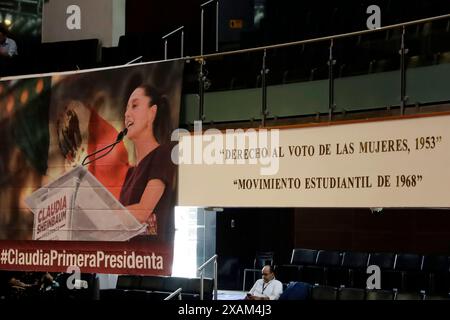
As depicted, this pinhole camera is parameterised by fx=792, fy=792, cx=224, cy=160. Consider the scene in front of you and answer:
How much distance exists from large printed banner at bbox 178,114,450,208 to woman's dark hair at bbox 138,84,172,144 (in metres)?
0.20

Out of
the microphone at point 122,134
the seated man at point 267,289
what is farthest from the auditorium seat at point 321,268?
the microphone at point 122,134

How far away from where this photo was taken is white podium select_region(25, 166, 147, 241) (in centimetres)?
797

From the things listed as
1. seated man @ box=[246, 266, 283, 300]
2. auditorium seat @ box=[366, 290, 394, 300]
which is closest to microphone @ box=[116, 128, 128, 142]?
seated man @ box=[246, 266, 283, 300]

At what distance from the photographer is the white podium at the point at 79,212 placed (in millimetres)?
7969

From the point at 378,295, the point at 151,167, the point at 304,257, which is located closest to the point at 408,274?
the point at 378,295

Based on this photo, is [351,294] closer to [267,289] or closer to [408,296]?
[408,296]

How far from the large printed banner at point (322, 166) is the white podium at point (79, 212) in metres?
0.74

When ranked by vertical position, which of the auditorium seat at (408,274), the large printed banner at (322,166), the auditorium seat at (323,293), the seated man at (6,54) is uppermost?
the seated man at (6,54)

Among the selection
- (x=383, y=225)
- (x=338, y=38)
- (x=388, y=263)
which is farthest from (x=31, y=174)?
(x=383, y=225)

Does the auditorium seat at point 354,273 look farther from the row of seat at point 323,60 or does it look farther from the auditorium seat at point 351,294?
the row of seat at point 323,60

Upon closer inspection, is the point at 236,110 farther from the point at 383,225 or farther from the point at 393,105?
the point at 383,225

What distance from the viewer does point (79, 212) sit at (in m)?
8.13

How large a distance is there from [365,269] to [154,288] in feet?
9.25

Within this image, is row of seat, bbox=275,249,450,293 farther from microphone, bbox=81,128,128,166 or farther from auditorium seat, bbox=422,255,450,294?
microphone, bbox=81,128,128,166
